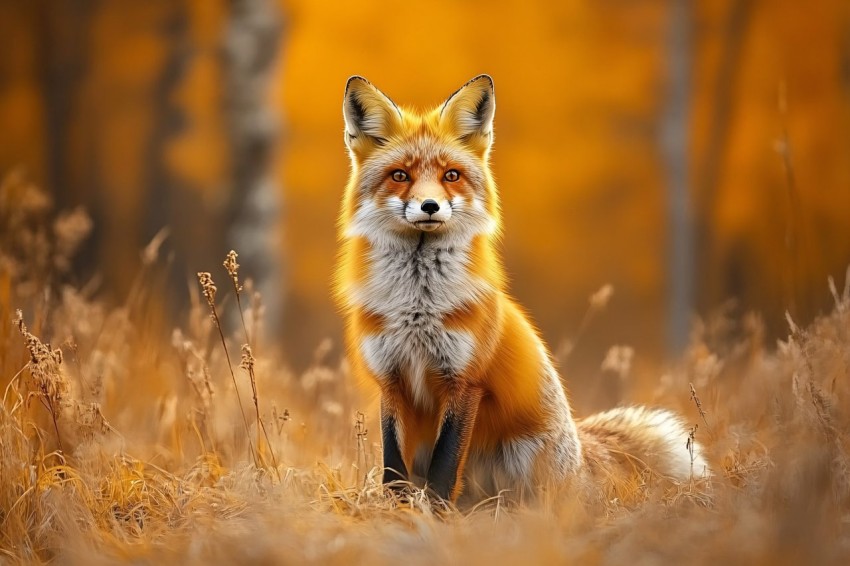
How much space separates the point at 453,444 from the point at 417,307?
20.4 inches

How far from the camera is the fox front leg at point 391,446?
9.81ft

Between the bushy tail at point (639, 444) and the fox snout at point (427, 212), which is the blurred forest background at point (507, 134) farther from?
the fox snout at point (427, 212)

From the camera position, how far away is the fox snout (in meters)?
2.93

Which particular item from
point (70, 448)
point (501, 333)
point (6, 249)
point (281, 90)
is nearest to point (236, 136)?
point (281, 90)

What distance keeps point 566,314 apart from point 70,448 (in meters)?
13.6

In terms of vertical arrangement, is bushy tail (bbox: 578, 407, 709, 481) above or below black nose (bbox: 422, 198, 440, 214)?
below

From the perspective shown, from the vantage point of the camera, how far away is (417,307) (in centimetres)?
304

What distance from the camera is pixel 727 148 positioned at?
11383 millimetres

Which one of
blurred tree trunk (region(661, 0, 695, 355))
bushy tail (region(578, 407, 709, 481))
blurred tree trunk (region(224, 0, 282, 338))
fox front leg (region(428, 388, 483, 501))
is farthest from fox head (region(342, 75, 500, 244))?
blurred tree trunk (region(661, 0, 695, 355))

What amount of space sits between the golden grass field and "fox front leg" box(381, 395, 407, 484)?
0.36 ft

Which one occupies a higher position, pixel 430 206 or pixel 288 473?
pixel 430 206

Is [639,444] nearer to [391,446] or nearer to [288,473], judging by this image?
[391,446]

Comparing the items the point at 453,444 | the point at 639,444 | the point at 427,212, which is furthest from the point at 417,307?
the point at 639,444

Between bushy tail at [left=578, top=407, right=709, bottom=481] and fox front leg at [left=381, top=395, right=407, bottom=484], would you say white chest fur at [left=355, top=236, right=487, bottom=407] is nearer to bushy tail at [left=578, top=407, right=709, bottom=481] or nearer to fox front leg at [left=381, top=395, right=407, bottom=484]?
fox front leg at [left=381, top=395, right=407, bottom=484]
